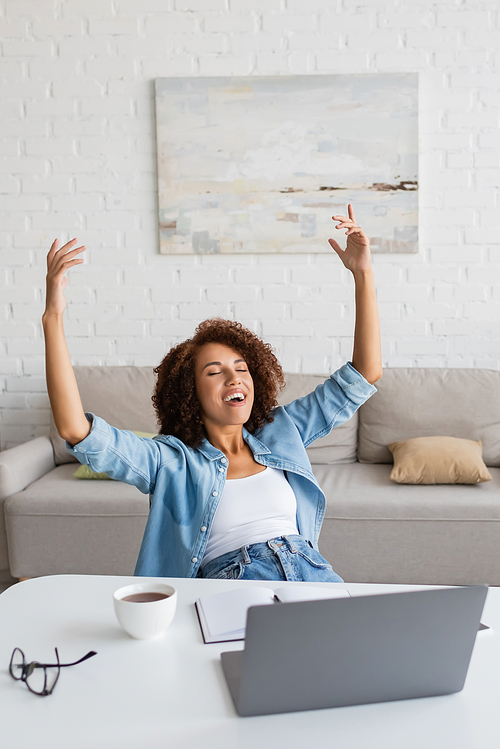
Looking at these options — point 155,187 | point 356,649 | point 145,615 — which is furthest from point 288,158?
point 356,649

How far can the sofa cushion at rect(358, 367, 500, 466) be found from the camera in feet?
9.03

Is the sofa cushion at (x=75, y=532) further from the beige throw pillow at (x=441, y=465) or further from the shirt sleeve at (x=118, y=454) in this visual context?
the shirt sleeve at (x=118, y=454)

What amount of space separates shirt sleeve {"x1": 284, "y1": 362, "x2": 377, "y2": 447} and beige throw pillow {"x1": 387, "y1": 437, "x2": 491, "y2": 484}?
41.6 inches

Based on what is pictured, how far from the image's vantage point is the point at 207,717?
670 millimetres

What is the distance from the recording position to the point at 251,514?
4.20 feet

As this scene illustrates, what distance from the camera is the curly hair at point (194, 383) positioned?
4.65ft

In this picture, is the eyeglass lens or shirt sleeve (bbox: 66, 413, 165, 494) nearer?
the eyeglass lens

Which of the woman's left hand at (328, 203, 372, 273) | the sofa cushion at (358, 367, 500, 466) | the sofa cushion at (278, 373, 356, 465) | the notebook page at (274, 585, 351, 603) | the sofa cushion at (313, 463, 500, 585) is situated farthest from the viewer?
the sofa cushion at (278, 373, 356, 465)

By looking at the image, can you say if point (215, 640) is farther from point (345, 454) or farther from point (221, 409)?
point (345, 454)

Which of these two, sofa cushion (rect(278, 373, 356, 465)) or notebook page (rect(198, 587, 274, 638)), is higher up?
notebook page (rect(198, 587, 274, 638))

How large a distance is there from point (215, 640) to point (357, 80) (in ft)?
9.20

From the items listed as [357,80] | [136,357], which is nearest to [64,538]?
[136,357]

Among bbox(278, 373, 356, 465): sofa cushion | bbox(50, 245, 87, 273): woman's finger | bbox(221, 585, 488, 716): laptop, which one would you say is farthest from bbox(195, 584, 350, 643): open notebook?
bbox(278, 373, 356, 465): sofa cushion

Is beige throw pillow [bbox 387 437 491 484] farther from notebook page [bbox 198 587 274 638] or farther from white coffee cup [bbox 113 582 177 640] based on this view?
white coffee cup [bbox 113 582 177 640]
